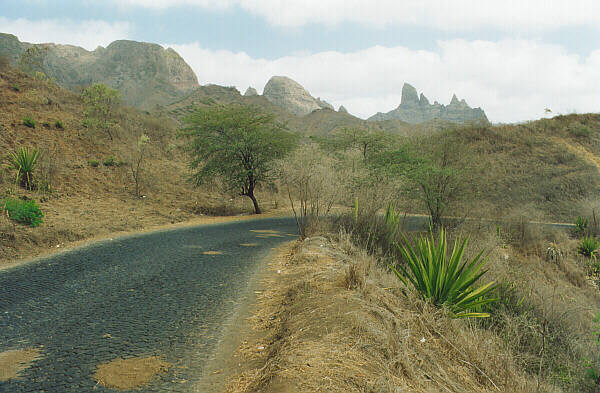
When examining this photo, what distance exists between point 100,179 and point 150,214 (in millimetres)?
5610

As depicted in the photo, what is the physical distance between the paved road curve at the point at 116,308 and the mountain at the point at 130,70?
93.3 metres

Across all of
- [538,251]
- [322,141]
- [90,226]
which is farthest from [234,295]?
[322,141]

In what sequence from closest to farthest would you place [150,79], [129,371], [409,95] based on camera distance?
[129,371]
[150,79]
[409,95]

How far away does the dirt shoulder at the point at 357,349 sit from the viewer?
2980 mm

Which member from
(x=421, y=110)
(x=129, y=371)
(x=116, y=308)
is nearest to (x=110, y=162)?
(x=116, y=308)

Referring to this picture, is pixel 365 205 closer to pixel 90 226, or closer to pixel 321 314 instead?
pixel 321 314

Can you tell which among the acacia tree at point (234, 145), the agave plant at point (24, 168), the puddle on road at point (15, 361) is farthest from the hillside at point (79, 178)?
the puddle on road at point (15, 361)

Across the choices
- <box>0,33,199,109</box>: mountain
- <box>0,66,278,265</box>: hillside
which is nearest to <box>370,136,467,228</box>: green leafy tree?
<box>0,66,278,265</box>: hillside

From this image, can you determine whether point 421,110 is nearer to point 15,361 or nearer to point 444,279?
point 444,279

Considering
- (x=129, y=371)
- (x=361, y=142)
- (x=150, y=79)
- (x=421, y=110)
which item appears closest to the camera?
(x=129, y=371)

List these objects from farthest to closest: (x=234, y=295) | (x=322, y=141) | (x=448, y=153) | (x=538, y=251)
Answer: (x=322, y=141) → (x=448, y=153) → (x=538, y=251) → (x=234, y=295)

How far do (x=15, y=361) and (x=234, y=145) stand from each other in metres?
16.0

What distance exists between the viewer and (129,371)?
3.47 metres

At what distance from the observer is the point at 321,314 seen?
432 cm
